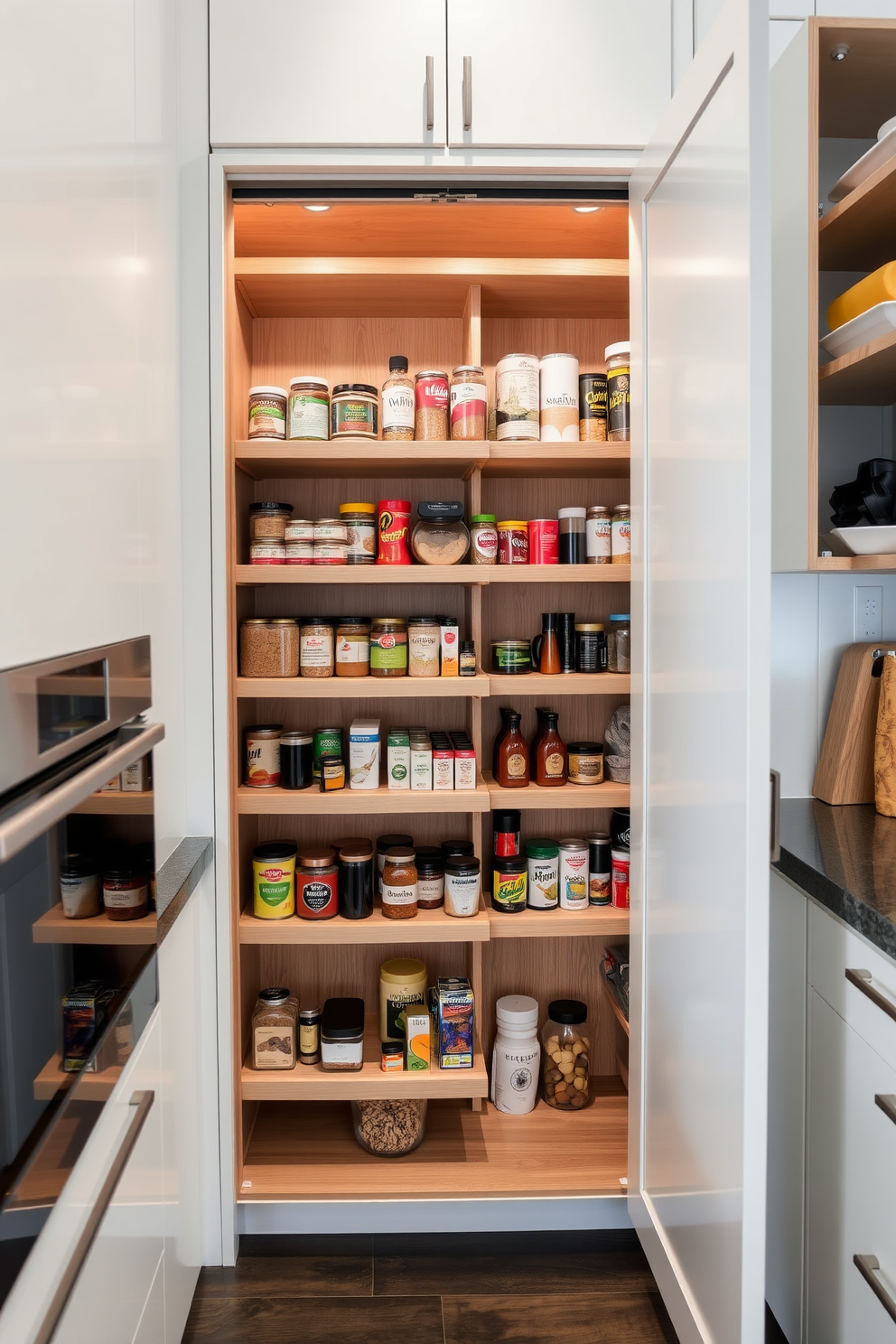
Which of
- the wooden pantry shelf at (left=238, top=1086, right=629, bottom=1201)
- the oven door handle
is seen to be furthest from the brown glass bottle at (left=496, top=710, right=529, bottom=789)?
the oven door handle

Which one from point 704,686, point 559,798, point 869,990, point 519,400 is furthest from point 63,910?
point 519,400

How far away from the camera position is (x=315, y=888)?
1827mm

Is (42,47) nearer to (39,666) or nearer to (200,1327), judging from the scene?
(39,666)

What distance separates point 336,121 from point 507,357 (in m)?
0.54

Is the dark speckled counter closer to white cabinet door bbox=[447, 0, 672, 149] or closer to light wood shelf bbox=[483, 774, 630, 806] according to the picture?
light wood shelf bbox=[483, 774, 630, 806]

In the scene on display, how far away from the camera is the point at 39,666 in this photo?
768 mm

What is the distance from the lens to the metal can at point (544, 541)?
1893 millimetres

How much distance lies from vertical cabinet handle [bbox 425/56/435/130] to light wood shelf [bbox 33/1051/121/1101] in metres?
1.54

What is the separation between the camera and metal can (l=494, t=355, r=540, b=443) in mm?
1862

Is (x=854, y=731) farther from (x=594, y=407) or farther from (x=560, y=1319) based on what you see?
(x=560, y=1319)

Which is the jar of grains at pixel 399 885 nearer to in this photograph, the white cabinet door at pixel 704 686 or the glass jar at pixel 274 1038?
the glass jar at pixel 274 1038

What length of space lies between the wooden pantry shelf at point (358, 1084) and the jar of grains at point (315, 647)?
799 millimetres

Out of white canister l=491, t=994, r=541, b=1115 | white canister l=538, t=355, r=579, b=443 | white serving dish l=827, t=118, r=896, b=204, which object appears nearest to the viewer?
white serving dish l=827, t=118, r=896, b=204

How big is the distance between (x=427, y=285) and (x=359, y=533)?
560 millimetres
